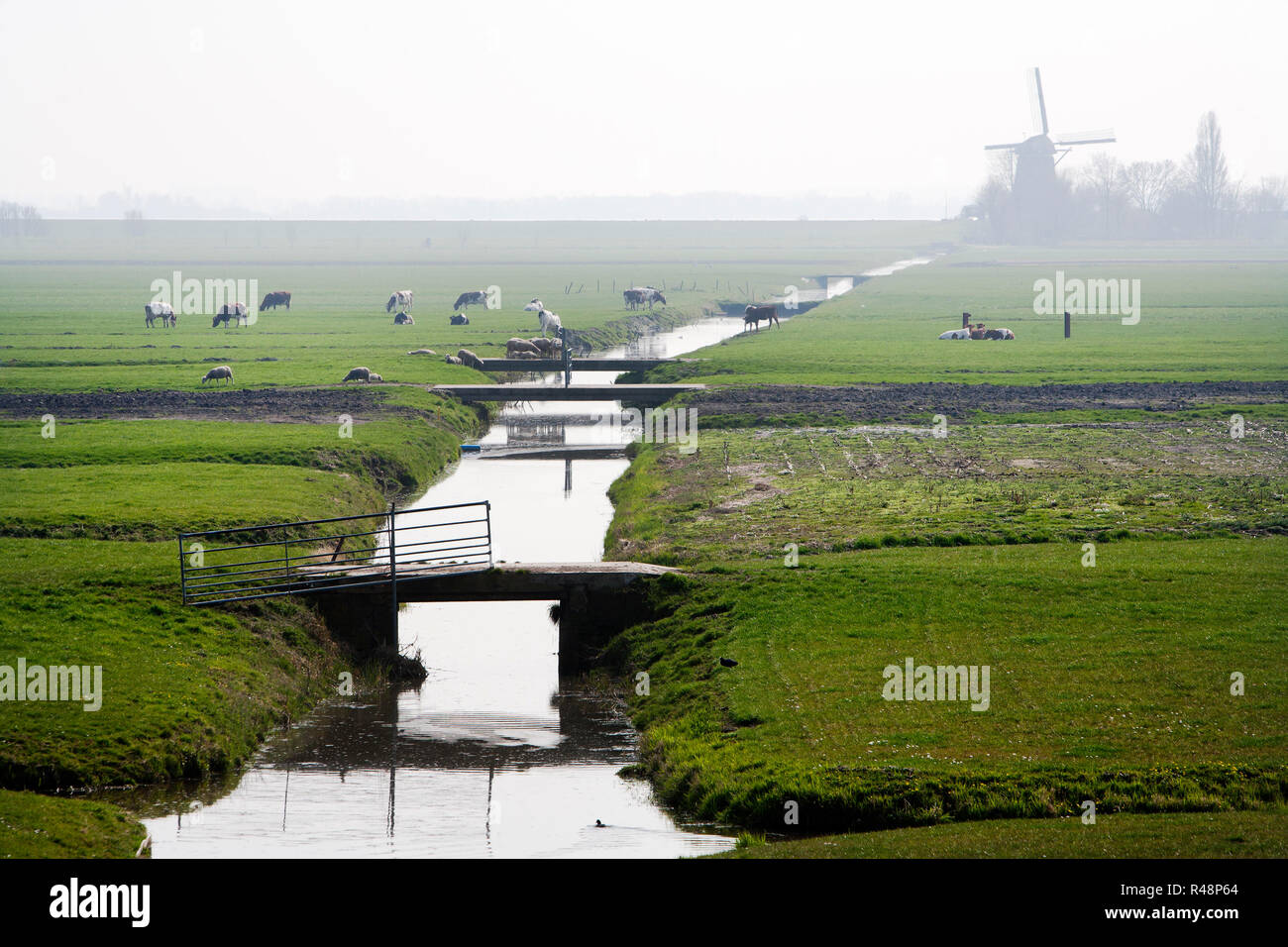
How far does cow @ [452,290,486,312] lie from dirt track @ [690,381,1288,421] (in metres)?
56.2

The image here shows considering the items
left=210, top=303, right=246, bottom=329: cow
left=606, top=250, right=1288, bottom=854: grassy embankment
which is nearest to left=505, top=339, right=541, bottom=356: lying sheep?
left=606, top=250, right=1288, bottom=854: grassy embankment

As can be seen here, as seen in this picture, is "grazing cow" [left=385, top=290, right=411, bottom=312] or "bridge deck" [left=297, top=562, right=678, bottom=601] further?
"grazing cow" [left=385, top=290, right=411, bottom=312]

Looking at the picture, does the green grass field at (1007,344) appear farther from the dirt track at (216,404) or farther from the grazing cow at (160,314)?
the grazing cow at (160,314)

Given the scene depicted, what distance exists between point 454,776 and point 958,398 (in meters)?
38.3

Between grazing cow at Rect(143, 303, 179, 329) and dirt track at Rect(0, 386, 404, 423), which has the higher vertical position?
grazing cow at Rect(143, 303, 179, 329)

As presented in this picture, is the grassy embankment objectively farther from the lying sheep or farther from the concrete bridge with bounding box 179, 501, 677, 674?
the lying sheep

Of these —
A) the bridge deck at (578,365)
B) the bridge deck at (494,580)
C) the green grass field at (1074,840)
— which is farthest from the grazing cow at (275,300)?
the green grass field at (1074,840)

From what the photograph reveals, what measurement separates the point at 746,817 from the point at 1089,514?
56.0 feet

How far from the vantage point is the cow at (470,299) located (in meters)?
109

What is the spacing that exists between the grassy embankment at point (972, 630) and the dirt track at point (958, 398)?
6221 mm

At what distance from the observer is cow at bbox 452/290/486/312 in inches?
4298

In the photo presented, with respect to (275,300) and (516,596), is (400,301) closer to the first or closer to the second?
(275,300)
